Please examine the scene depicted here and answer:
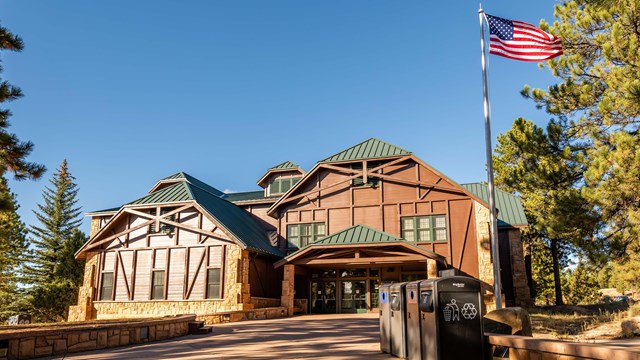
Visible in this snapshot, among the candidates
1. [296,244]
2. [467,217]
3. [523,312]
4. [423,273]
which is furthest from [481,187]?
[523,312]

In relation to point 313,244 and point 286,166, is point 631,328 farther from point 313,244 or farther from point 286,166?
point 286,166

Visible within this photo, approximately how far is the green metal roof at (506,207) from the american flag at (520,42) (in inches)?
477

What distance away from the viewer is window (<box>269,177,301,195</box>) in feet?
109

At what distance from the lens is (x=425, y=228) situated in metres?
26.5

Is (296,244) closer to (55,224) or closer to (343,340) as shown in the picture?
(343,340)

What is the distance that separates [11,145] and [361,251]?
51.1 feet

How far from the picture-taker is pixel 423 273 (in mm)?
26719

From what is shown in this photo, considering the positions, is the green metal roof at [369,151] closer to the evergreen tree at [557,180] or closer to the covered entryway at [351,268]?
the covered entryway at [351,268]

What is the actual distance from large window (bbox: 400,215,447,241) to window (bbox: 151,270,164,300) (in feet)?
43.7

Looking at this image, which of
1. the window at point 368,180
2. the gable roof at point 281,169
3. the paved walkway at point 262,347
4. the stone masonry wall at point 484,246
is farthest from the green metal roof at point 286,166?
the paved walkway at point 262,347

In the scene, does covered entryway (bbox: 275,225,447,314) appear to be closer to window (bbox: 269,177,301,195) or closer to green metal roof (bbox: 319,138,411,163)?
green metal roof (bbox: 319,138,411,163)

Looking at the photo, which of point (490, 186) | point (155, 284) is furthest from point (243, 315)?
point (490, 186)

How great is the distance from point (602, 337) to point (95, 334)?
38.8 ft

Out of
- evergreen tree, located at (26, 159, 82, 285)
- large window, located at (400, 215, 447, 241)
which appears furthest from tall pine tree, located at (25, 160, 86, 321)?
large window, located at (400, 215, 447, 241)
